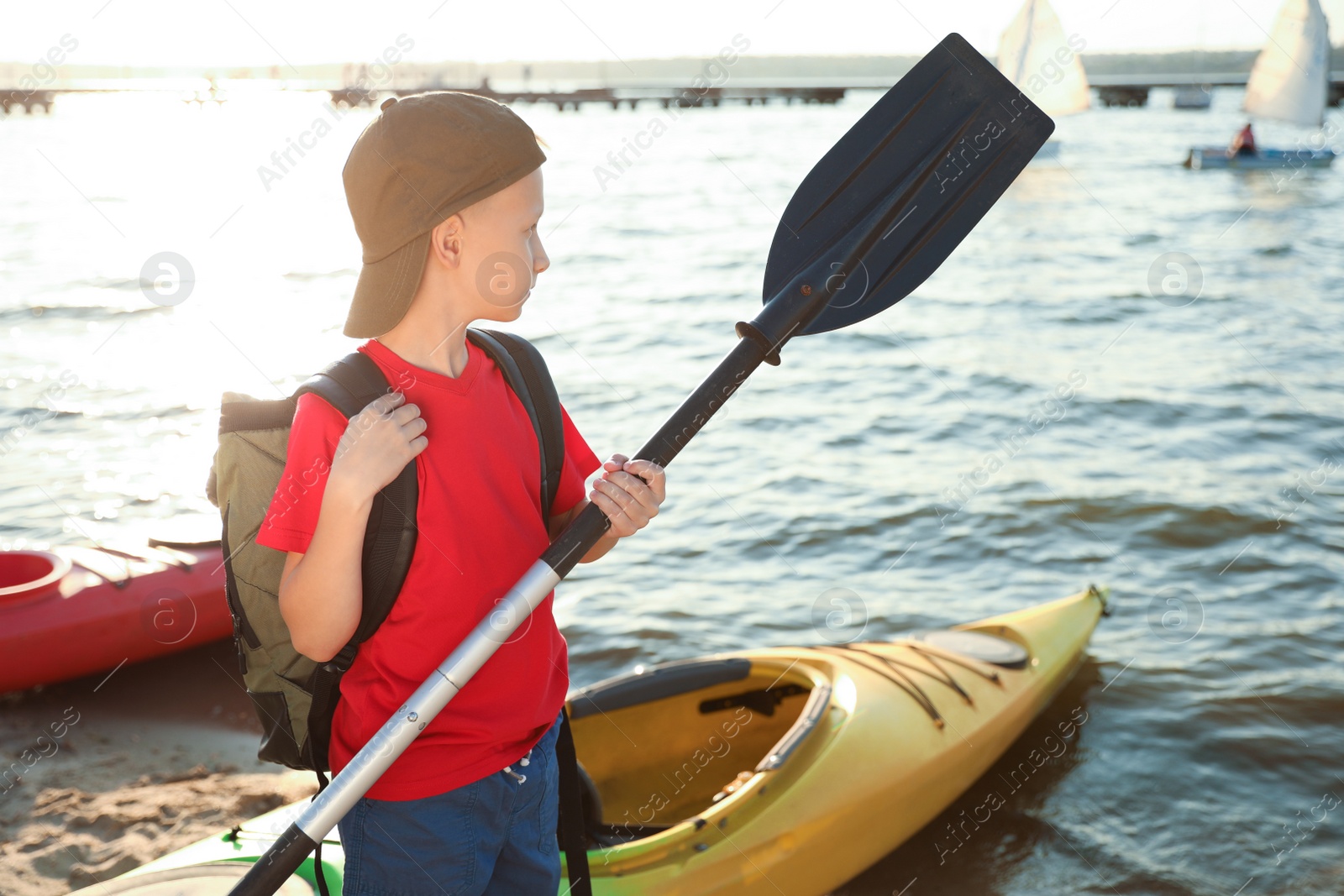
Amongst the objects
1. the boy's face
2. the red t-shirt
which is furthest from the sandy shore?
the boy's face

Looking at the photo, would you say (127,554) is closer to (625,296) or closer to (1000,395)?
(1000,395)

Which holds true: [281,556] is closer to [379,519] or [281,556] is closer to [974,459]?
[379,519]

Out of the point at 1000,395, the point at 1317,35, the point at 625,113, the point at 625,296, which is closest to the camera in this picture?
the point at 1000,395

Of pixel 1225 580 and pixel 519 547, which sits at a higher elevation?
pixel 519 547

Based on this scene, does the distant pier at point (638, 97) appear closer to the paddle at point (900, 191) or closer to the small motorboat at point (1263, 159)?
the small motorboat at point (1263, 159)

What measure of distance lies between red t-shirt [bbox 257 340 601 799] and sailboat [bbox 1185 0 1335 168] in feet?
105

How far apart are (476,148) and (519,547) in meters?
0.57

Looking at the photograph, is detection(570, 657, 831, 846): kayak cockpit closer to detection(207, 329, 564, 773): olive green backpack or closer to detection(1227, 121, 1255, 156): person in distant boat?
detection(207, 329, 564, 773): olive green backpack

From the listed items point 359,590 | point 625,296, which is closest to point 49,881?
point 359,590

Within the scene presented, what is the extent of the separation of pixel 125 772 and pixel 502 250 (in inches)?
139

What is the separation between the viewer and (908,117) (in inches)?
76.7

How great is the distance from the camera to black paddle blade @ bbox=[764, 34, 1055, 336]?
187 cm

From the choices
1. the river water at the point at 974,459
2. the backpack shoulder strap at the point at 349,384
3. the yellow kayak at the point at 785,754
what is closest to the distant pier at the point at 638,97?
the river water at the point at 974,459

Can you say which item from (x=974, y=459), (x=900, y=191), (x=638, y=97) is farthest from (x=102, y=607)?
(x=638, y=97)
